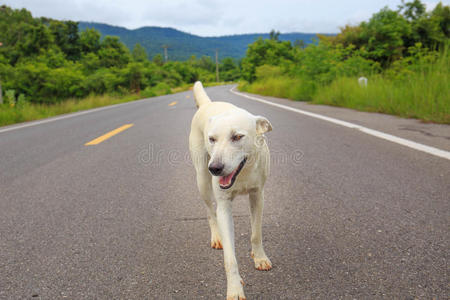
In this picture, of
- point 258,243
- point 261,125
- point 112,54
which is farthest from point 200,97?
point 112,54

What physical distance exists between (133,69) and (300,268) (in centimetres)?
4027

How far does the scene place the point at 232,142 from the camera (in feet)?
6.26

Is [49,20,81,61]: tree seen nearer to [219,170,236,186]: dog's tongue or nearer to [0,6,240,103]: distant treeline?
[0,6,240,103]: distant treeline

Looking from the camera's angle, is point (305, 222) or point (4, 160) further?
point (4, 160)

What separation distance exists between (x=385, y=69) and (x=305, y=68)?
4.14m

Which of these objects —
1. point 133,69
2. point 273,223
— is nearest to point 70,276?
point 273,223

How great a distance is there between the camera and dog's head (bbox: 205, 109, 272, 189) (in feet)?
5.96

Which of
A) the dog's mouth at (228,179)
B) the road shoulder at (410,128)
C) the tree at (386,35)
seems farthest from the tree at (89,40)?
the dog's mouth at (228,179)

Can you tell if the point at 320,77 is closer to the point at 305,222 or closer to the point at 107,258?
the point at 305,222

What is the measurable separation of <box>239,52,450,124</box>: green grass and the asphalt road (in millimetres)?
2499

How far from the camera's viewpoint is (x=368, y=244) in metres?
2.13

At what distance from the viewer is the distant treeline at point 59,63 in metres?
26.2

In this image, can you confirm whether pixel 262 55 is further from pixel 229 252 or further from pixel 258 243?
pixel 229 252

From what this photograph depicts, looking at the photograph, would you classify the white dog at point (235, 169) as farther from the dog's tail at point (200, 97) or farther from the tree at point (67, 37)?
the tree at point (67, 37)
